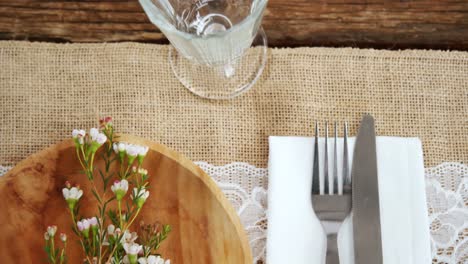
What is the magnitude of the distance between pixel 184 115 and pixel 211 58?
0.10 meters

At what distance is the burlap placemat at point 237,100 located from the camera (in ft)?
2.52

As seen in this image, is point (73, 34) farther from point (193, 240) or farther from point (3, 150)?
point (193, 240)

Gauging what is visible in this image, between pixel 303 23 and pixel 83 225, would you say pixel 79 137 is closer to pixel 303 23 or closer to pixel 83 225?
pixel 83 225

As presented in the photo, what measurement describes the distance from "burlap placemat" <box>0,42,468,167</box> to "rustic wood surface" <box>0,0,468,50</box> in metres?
0.03

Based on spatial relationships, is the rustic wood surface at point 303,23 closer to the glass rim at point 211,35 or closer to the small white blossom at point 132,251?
the glass rim at point 211,35

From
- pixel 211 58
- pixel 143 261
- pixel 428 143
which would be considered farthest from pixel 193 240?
pixel 428 143

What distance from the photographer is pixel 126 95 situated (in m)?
0.78

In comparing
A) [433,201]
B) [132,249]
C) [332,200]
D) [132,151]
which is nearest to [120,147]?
[132,151]

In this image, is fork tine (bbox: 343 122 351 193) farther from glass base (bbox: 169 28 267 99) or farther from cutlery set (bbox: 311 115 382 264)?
glass base (bbox: 169 28 267 99)

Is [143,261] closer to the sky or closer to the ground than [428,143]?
closer to the ground

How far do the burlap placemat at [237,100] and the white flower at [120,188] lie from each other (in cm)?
13

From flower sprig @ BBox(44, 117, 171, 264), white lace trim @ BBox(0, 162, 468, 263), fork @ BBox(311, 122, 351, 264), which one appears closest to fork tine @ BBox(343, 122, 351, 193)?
fork @ BBox(311, 122, 351, 264)

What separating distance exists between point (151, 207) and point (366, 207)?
25 centimetres

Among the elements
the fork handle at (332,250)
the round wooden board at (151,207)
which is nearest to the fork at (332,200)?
the fork handle at (332,250)
